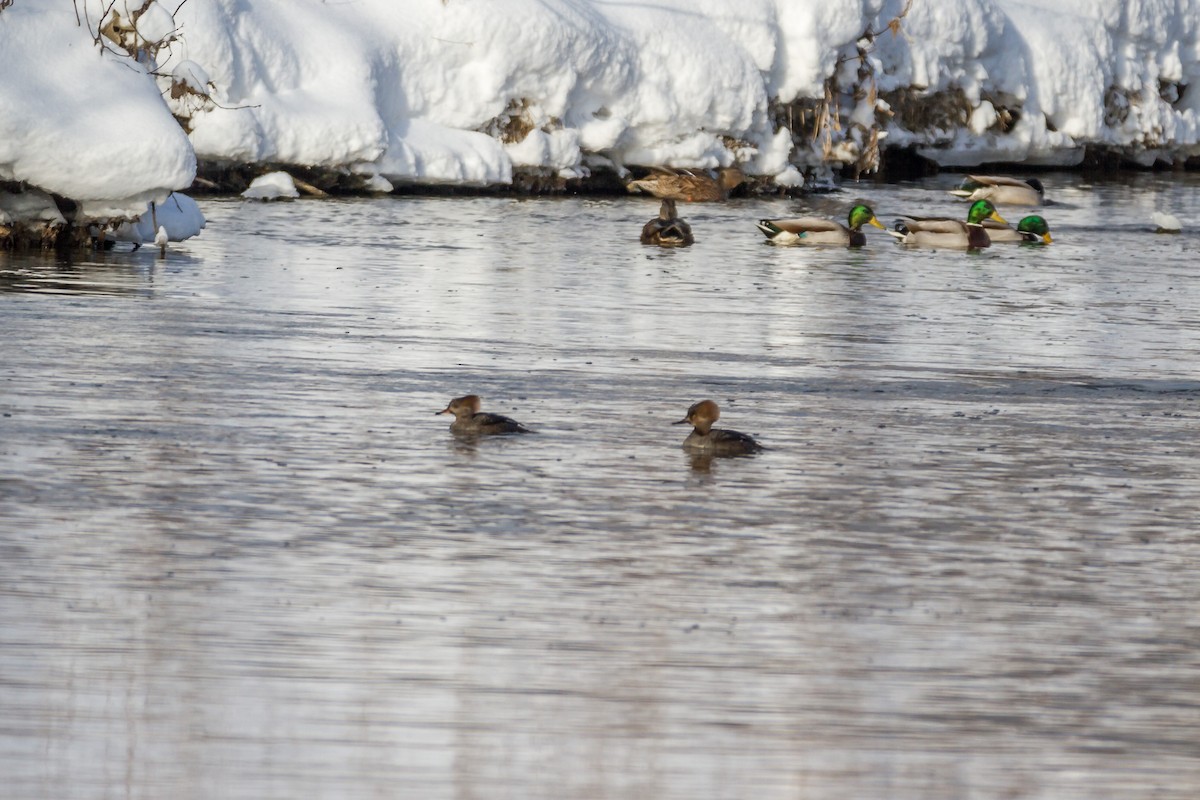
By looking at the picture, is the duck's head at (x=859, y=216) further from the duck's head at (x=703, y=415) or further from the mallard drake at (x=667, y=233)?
the duck's head at (x=703, y=415)

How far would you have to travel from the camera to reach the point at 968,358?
14.5m

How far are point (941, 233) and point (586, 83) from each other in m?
9.46

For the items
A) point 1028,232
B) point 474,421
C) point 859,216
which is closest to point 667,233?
point 859,216

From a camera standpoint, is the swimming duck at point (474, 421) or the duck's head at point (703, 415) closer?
the duck's head at point (703, 415)

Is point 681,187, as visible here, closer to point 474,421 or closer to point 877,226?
point 877,226

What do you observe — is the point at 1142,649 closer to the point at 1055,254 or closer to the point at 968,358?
the point at 968,358

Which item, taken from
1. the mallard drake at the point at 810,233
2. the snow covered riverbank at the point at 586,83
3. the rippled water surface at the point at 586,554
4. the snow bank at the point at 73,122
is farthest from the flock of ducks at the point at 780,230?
the snow bank at the point at 73,122

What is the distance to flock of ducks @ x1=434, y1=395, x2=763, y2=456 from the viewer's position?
33.6 feet

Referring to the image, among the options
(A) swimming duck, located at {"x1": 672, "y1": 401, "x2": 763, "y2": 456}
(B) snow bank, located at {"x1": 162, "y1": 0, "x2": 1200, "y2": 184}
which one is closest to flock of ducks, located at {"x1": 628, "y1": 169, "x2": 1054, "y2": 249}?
(B) snow bank, located at {"x1": 162, "y1": 0, "x2": 1200, "y2": 184}

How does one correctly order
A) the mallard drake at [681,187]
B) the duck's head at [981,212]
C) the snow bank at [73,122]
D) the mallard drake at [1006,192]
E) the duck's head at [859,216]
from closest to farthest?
the snow bank at [73,122], the duck's head at [859,216], the duck's head at [981,212], the mallard drake at [681,187], the mallard drake at [1006,192]

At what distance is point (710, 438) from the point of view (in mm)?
10258

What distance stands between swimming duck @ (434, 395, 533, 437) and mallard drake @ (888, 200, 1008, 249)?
14.2m

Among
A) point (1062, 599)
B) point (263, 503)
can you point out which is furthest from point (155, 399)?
point (1062, 599)

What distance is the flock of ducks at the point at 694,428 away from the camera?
33.6 ft
